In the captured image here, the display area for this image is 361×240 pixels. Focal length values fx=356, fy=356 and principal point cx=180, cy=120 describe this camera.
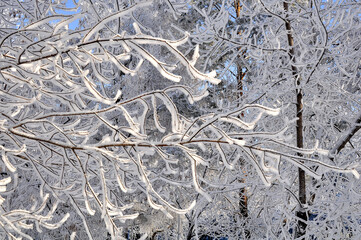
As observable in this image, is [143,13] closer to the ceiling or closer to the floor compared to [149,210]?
closer to the ceiling

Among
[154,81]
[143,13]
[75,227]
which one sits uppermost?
[143,13]

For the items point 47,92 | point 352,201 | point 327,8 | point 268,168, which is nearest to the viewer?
point 268,168

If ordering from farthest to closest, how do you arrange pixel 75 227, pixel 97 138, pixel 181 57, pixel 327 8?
pixel 97 138 → pixel 75 227 → pixel 327 8 → pixel 181 57

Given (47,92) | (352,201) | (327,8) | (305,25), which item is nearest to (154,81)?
(305,25)

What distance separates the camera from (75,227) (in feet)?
23.4

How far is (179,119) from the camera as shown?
156 cm

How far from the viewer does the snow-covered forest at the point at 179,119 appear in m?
1.47

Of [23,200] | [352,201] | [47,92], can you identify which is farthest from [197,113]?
[47,92]

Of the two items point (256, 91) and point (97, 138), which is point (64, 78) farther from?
point (97, 138)

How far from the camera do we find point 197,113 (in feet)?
31.4

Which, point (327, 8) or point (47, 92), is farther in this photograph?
point (327, 8)

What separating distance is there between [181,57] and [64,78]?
2.01 ft

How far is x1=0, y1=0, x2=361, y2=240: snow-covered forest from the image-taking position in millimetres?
1470

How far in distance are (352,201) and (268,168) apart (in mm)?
1964
